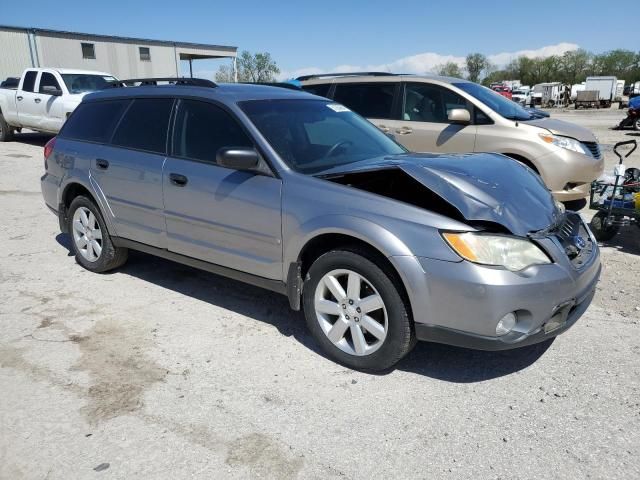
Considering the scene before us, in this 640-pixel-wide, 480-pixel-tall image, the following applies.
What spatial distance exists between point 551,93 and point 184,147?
173ft

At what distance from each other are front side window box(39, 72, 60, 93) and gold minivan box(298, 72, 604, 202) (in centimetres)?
861

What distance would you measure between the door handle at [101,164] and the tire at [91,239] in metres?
0.41

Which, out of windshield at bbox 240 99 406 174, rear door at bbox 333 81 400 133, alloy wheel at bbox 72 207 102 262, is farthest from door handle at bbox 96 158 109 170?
rear door at bbox 333 81 400 133

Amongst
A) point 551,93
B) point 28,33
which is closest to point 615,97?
point 551,93

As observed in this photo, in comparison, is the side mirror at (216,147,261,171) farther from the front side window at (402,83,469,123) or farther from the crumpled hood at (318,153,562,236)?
the front side window at (402,83,469,123)

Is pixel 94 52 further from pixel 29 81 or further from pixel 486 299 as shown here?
pixel 486 299

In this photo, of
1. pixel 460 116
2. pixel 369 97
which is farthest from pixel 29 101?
pixel 460 116

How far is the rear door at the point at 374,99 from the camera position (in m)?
7.73

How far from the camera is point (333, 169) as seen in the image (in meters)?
3.65

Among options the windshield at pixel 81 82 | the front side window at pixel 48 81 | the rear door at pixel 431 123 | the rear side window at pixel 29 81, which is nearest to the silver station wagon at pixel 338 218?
the rear door at pixel 431 123

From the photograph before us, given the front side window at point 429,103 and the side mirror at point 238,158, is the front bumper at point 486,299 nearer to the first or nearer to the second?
the side mirror at point 238,158

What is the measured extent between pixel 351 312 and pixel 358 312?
52mm

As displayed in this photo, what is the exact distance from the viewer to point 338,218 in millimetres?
3195

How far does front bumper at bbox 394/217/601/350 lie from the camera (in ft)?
9.27
